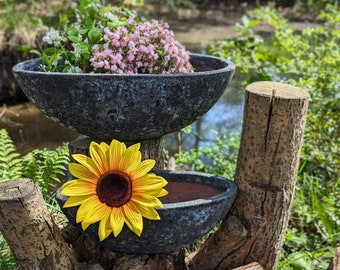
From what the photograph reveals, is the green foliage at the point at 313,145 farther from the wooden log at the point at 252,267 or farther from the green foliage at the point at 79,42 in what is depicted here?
the green foliage at the point at 79,42

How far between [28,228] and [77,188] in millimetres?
180

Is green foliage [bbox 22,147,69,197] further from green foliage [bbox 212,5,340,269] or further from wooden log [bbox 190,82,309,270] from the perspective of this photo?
green foliage [bbox 212,5,340,269]

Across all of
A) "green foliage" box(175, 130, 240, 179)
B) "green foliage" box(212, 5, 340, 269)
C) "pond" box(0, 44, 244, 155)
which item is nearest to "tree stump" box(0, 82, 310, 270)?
"green foliage" box(212, 5, 340, 269)

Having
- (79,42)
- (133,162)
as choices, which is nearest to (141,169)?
(133,162)

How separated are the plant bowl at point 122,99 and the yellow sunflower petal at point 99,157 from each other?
2.8 inches

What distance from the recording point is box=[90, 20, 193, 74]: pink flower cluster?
1.47m

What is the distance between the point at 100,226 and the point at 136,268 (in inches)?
9.6

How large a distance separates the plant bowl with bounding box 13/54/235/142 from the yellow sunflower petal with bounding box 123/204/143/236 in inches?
9.9

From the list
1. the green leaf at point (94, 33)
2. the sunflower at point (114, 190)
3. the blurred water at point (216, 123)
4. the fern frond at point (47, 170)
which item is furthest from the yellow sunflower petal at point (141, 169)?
the blurred water at point (216, 123)

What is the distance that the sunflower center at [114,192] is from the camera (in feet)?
4.63

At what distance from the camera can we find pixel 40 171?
2395 mm

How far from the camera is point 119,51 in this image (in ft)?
4.91

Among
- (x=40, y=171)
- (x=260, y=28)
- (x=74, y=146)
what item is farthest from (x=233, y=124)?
(x=260, y=28)

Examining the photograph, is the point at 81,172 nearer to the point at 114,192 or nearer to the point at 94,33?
the point at 114,192
